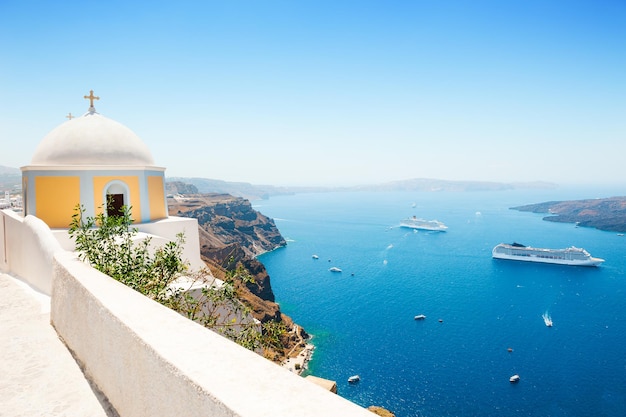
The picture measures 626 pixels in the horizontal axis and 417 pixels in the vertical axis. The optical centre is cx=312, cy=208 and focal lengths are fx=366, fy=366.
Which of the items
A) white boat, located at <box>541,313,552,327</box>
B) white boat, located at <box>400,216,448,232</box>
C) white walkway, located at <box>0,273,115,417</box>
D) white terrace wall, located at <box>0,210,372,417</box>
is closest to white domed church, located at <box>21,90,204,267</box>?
white walkway, located at <box>0,273,115,417</box>

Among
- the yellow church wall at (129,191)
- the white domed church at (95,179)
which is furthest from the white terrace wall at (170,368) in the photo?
the yellow church wall at (129,191)

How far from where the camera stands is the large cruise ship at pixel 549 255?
54800 millimetres

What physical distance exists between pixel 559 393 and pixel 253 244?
6009cm

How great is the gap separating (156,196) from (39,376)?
8612 mm

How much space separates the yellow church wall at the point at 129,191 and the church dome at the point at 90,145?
1.67 ft

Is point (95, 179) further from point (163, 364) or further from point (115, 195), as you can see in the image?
point (163, 364)

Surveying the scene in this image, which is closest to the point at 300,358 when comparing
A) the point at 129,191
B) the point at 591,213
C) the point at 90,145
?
the point at 129,191

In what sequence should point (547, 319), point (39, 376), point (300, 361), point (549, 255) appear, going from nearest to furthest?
1. point (39, 376)
2. point (300, 361)
3. point (547, 319)
4. point (549, 255)

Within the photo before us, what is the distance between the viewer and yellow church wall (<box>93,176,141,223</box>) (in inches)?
434

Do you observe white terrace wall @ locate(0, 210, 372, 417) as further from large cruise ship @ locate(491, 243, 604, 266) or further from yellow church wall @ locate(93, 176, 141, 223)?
large cruise ship @ locate(491, 243, 604, 266)

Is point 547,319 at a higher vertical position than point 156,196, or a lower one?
lower

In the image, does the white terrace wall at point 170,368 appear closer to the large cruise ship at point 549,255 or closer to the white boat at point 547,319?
the white boat at point 547,319

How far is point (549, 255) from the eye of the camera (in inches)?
2265

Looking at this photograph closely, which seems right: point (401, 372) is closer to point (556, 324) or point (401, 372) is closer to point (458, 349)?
point (458, 349)
